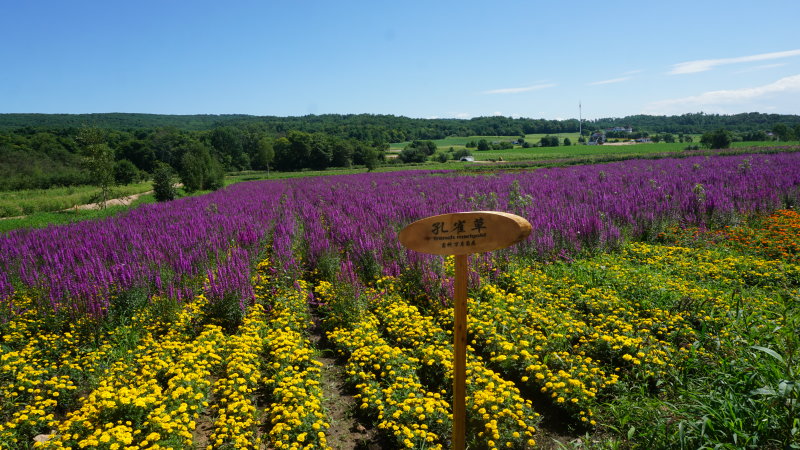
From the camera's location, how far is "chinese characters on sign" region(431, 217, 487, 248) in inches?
111

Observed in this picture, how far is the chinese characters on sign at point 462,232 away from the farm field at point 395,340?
5.14 ft

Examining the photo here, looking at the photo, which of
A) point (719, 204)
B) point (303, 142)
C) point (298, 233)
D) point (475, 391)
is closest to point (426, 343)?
point (475, 391)

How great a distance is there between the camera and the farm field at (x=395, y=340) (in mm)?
3473

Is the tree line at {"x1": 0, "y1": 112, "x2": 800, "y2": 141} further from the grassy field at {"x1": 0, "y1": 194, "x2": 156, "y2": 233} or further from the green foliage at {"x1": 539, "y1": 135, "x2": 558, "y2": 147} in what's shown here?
the grassy field at {"x1": 0, "y1": 194, "x2": 156, "y2": 233}

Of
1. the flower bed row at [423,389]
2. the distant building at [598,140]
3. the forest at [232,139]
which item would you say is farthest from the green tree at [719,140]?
the flower bed row at [423,389]

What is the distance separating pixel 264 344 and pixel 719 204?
1146 cm

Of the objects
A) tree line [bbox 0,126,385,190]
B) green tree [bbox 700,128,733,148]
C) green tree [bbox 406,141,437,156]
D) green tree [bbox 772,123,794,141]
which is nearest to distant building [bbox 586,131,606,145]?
green tree [bbox 772,123,794,141]

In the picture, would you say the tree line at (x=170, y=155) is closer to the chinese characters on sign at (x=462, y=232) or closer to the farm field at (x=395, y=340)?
the farm field at (x=395, y=340)

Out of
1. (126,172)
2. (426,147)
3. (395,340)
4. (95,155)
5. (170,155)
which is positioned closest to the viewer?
(395,340)

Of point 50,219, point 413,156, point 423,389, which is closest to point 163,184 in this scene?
point 50,219

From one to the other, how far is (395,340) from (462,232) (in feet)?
9.95

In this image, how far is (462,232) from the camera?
283cm

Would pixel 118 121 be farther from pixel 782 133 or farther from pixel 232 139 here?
pixel 782 133

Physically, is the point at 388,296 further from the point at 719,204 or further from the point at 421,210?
the point at 719,204
